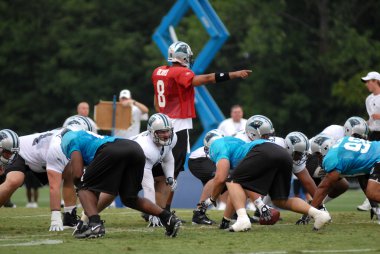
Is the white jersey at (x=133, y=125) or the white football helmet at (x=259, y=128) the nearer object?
the white football helmet at (x=259, y=128)

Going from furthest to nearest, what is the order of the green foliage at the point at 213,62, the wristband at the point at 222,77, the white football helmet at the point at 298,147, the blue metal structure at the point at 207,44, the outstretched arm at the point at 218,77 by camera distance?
the green foliage at the point at 213,62 < the blue metal structure at the point at 207,44 < the white football helmet at the point at 298,147 < the wristband at the point at 222,77 < the outstretched arm at the point at 218,77

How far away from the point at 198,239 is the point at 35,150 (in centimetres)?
281

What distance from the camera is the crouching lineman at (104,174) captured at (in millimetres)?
9758

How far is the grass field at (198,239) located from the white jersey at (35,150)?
0.75 metres

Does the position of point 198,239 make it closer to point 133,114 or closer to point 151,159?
point 151,159

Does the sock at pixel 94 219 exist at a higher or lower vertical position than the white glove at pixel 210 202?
lower

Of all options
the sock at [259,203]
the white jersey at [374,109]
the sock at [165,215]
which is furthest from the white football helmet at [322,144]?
the sock at [165,215]

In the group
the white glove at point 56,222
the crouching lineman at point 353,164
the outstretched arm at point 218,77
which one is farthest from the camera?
the outstretched arm at point 218,77

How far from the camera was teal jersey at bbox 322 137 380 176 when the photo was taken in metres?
10.8

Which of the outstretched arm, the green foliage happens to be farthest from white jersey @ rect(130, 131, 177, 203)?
the green foliage

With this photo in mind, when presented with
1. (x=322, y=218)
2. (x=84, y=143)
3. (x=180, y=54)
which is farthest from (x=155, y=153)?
(x=322, y=218)

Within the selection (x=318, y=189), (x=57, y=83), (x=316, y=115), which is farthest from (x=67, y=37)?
(x=318, y=189)

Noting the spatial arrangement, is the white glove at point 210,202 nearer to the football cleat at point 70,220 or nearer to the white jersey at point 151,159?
the white jersey at point 151,159

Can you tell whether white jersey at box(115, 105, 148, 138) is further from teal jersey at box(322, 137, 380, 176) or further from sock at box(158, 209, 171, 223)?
sock at box(158, 209, 171, 223)
